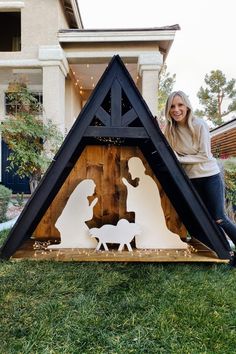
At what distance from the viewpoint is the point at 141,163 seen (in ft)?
8.20

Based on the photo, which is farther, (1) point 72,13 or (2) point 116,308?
(1) point 72,13

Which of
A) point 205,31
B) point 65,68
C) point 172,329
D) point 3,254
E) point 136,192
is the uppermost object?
point 205,31

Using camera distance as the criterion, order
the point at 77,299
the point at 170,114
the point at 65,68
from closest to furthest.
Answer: the point at 77,299
the point at 170,114
the point at 65,68

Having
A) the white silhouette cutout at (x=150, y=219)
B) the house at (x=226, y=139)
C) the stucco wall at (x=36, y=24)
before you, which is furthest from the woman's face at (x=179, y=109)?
the stucco wall at (x=36, y=24)

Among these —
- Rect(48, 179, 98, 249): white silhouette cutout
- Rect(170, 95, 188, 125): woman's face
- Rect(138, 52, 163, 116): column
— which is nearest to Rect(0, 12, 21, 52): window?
Rect(138, 52, 163, 116): column

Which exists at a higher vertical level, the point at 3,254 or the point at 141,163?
the point at 141,163

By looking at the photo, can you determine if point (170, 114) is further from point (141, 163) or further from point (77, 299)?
point (77, 299)

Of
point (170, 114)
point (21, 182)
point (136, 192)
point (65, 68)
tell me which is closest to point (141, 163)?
point (136, 192)

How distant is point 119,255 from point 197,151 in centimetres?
104

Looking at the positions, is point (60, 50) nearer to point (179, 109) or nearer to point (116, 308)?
point (179, 109)

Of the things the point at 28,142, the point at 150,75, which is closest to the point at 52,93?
the point at 28,142

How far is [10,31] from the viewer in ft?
30.0

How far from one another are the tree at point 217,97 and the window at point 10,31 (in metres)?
14.7

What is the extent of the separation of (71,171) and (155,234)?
99 cm
